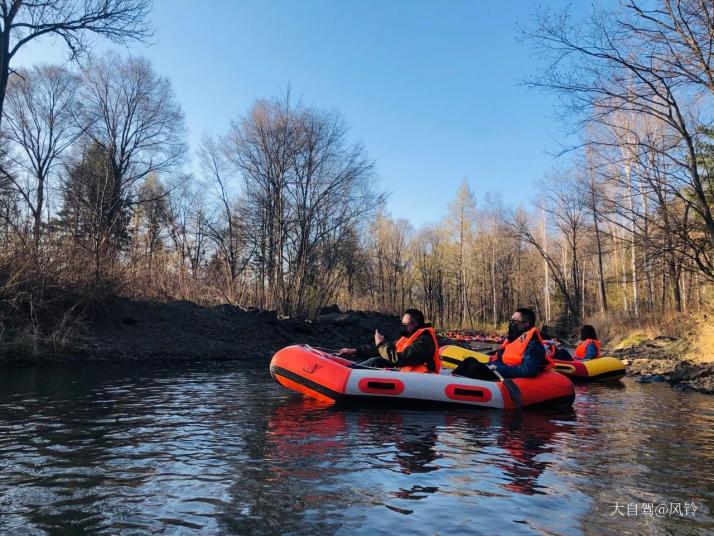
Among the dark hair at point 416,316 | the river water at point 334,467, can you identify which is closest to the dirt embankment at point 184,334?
the river water at point 334,467

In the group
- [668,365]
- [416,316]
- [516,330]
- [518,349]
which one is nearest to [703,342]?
[668,365]

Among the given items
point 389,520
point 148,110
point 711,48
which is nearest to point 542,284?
point 148,110

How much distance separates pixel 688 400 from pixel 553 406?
2961mm

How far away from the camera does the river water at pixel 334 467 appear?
3641 millimetres

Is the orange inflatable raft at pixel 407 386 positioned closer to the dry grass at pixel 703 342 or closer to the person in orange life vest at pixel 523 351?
the person in orange life vest at pixel 523 351

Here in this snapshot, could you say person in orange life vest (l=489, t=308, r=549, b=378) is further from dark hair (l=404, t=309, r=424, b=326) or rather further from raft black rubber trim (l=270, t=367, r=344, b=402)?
raft black rubber trim (l=270, t=367, r=344, b=402)

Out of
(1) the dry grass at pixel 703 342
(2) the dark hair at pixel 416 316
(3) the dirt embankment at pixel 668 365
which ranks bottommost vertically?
(3) the dirt embankment at pixel 668 365

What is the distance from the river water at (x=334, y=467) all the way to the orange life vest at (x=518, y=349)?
0.98 m

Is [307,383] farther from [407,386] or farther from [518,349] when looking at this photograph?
[518,349]

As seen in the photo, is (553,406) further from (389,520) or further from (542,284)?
(542,284)

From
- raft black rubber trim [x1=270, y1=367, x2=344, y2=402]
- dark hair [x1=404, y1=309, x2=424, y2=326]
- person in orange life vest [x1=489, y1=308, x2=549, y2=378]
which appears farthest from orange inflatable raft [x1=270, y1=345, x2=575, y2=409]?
dark hair [x1=404, y1=309, x2=424, y2=326]

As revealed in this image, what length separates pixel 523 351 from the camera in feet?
28.1

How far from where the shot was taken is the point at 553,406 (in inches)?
330

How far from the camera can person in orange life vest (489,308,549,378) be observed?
27.8 ft
